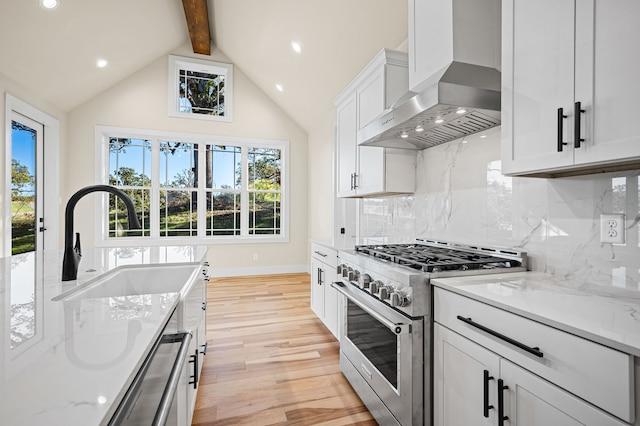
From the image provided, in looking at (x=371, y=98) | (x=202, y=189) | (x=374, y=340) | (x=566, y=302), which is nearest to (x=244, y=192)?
(x=202, y=189)

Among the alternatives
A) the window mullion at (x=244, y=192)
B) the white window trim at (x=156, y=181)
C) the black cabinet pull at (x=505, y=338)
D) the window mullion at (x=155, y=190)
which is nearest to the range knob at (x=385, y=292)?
the black cabinet pull at (x=505, y=338)

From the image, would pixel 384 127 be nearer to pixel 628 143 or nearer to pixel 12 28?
pixel 628 143

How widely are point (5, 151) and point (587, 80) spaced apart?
4955 millimetres

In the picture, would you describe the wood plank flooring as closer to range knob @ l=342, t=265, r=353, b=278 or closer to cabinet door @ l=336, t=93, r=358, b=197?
range knob @ l=342, t=265, r=353, b=278

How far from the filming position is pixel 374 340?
1777 millimetres

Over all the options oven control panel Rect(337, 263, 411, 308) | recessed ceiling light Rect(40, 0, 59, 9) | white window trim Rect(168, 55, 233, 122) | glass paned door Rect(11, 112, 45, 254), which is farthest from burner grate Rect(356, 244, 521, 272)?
white window trim Rect(168, 55, 233, 122)

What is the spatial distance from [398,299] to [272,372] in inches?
53.5

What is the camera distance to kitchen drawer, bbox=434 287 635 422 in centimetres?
76

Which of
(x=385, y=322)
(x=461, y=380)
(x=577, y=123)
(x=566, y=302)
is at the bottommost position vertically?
(x=461, y=380)

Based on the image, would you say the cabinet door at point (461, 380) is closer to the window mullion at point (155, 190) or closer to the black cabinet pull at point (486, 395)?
the black cabinet pull at point (486, 395)

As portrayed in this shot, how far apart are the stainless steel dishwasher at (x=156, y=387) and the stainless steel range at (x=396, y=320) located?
955 mm

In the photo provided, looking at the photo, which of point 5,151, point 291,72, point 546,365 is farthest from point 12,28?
point 546,365

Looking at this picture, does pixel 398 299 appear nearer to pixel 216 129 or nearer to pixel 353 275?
pixel 353 275

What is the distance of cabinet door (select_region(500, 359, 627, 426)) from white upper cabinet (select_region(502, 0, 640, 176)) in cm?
75
